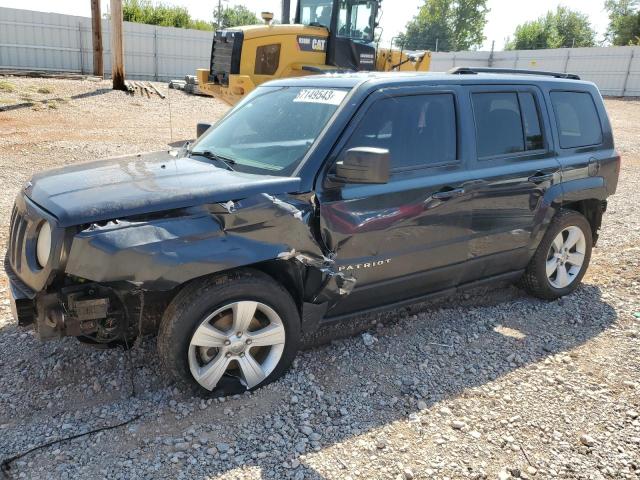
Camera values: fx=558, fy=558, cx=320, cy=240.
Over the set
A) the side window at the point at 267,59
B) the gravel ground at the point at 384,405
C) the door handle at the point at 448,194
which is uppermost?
the side window at the point at 267,59

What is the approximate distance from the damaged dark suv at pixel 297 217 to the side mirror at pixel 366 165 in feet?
0.04

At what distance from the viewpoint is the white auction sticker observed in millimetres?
3762

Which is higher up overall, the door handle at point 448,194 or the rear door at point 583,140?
the rear door at point 583,140

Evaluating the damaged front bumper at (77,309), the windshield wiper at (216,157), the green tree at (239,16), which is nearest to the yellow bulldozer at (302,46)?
the windshield wiper at (216,157)

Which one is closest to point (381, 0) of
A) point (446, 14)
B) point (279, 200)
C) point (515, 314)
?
point (515, 314)

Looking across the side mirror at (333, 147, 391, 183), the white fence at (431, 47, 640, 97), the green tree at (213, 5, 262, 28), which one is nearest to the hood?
the side mirror at (333, 147, 391, 183)

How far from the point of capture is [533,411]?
11.0 ft

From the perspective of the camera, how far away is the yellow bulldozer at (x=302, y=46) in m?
11.3

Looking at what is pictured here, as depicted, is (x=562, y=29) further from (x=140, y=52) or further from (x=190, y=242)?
(x=190, y=242)

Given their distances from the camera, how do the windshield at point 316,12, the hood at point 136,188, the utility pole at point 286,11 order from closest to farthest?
the hood at point 136,188 → the windshield at point 316,12 → the utility pole at point 286,11

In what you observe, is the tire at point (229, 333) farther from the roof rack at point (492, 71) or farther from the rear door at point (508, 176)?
the roof rack at point (492, 71)

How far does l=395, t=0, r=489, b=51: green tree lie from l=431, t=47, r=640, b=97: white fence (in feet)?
143

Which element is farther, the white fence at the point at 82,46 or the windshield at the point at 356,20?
the white fence at the point at 82,46

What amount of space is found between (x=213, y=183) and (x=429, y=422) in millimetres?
1860
